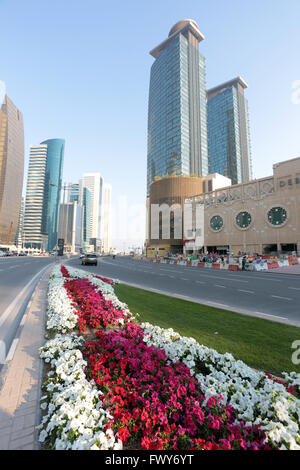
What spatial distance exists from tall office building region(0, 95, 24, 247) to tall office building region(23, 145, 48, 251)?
48.1m

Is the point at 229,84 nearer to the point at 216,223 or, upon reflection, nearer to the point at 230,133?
the point at 230,133

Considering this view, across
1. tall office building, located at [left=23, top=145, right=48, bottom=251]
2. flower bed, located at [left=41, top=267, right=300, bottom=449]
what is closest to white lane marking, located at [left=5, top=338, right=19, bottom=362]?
flower bed, located at [left=41, top=267, right=300, bottom=449]

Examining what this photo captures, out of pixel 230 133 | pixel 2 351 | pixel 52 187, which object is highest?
pixel 230 133

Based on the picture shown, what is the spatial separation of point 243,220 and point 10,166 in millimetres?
114318

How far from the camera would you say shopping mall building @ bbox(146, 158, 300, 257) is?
5050cm

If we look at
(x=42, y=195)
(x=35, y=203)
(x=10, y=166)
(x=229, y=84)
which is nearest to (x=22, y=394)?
(x=10, y=166)

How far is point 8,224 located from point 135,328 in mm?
132949

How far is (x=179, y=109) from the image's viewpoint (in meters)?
104

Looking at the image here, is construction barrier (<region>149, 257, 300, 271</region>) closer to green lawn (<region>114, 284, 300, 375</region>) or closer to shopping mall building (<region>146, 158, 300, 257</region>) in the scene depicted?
shopping mall building (<region>146, 158, 300, 257</region>)

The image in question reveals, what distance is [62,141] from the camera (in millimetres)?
187750

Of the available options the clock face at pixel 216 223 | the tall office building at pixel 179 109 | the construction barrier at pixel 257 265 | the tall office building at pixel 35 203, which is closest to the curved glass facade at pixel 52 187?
the tall office building at pixel 35 203

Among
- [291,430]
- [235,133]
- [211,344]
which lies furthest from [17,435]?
[235,133]

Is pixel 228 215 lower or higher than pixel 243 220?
higher
